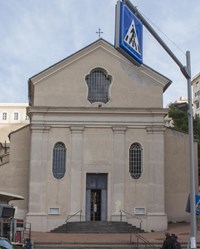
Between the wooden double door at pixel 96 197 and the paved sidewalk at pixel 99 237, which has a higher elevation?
the wooden double door at pixel 96 197

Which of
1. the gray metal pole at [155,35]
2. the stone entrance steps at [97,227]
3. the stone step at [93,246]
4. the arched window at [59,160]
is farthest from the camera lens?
the arched window at [59,160]

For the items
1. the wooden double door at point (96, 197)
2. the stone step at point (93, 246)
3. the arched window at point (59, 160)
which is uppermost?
the arched window at point (59, 160)

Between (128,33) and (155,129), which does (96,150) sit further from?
(128,33)

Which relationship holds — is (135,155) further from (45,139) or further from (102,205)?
(45,139)

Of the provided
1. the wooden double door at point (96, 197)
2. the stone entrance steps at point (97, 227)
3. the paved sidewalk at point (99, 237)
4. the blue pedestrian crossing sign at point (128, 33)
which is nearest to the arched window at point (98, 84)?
the wooden double door at point (96, 197)

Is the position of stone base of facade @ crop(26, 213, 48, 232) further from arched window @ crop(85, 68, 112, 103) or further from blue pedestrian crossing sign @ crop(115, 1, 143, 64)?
blue pedestrian crossing sign @ crop(115, 1, 143, 64)

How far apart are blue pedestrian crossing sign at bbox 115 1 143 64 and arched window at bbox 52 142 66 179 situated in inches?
902

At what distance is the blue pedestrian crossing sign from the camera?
41.2 ft

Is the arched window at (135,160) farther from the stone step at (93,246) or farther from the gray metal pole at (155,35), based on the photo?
the gray metal pole at (155,35)

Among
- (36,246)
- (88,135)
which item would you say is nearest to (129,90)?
(88,135)

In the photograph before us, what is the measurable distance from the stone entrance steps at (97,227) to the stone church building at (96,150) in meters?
0.74

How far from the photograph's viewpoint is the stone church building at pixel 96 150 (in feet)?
116

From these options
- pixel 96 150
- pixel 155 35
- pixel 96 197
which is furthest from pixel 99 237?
pixel 155 35

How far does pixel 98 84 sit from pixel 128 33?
24671 mm
